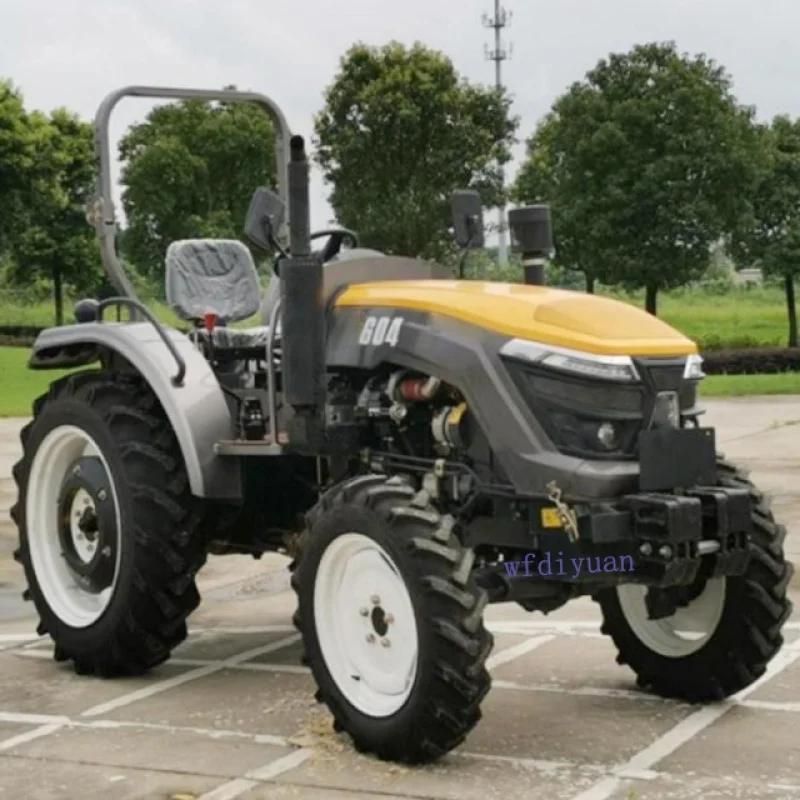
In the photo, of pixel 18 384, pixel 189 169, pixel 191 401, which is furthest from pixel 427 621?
pixel 18 384

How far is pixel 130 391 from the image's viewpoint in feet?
22.6

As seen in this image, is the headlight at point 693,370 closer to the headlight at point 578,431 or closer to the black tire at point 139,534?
the headlight at point 578,431

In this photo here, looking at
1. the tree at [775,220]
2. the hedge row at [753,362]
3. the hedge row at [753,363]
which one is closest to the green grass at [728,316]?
the tree at [775,220]

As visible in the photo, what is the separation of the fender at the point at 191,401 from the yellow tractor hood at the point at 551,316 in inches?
34.2

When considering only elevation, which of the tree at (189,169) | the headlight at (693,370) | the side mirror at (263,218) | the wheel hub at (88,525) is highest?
the tree at (189,169)

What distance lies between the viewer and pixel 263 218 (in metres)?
5.84

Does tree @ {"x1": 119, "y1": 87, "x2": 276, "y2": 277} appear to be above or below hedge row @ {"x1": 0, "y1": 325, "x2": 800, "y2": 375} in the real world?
above

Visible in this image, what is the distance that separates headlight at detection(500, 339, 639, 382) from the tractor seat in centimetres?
183

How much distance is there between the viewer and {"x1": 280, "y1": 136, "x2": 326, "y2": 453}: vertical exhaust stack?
5.86m

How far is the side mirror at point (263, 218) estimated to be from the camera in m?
5.83

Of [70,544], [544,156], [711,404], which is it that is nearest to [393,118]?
[544,156]

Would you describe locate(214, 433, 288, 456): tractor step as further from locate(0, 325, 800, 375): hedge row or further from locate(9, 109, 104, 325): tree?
locate(9, 109, 104, 325): tree

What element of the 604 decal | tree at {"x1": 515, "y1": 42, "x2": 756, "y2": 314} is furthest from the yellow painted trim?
tree at {"x1": 515, "y1": 42, "x2": 756, "y2": 314}

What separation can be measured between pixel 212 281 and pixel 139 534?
4.23ft
